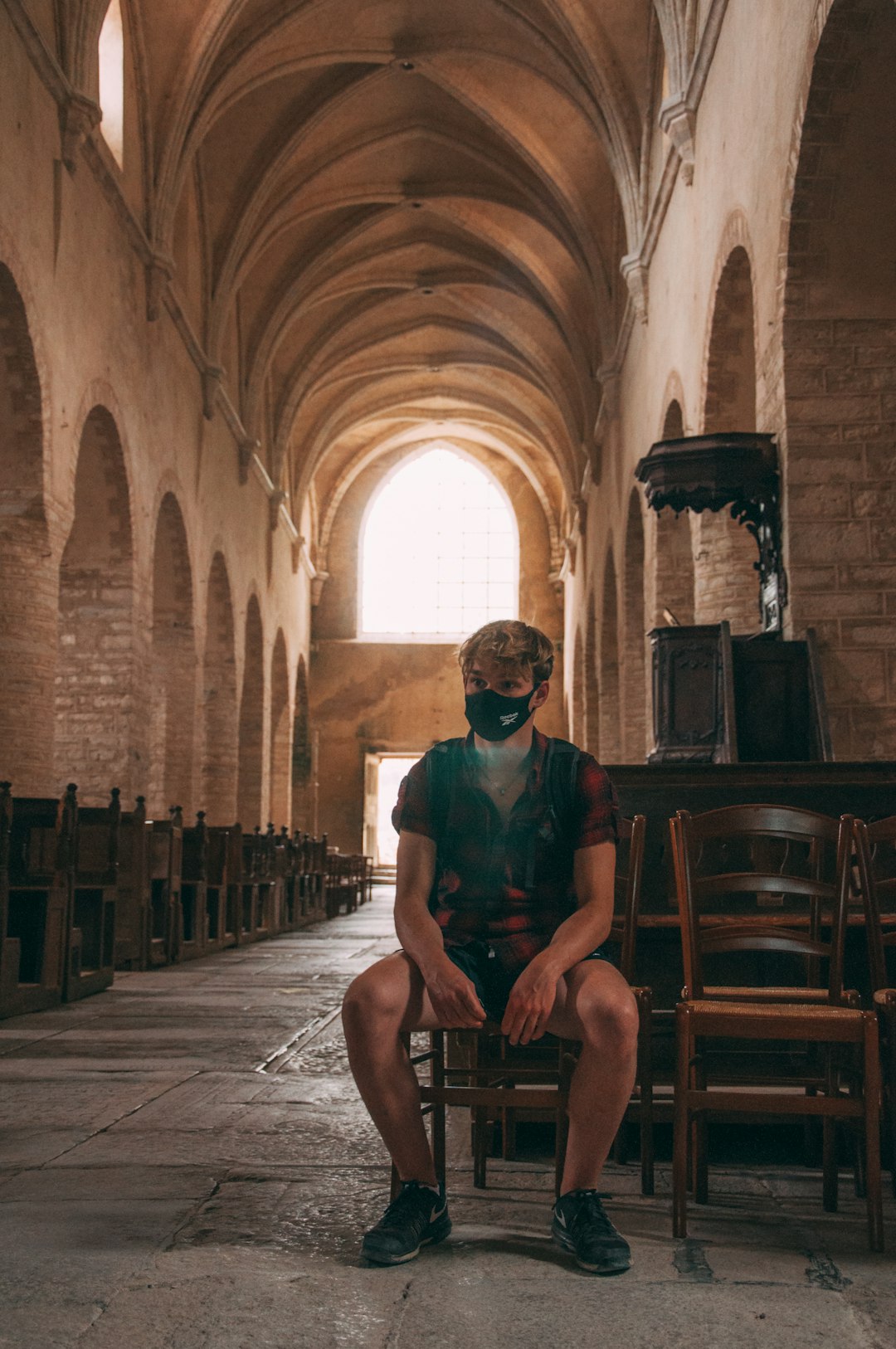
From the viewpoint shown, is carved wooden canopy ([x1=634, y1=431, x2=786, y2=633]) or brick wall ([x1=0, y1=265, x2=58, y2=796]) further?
brick wall ([x1=0, y1=265, x2=58, y2=796])

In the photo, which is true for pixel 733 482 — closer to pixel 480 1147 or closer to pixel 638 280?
pixel 480 1147

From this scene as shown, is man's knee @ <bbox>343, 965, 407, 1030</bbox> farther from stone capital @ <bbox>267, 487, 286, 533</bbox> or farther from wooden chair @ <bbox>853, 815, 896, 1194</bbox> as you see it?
stone capital @ <bbox>267, 487, 286, 533</bbox>

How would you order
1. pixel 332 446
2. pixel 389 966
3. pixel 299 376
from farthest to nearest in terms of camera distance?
pixel 332 446, pixel 299 376, pixel 389 966

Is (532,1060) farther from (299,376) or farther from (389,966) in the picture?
(299,376)

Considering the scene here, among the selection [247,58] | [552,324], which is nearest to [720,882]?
[247,58]

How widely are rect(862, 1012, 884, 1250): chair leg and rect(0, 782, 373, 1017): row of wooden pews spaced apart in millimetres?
4578

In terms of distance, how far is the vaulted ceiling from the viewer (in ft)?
45.1

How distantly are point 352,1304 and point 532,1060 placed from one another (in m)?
1.66

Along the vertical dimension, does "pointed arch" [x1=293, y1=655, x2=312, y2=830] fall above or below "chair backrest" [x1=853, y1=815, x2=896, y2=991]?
above

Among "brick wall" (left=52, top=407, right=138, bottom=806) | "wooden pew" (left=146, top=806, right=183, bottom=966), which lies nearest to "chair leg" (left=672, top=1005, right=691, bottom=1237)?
"wooden pew" (left=146, top=806, right=183, bottom=966)

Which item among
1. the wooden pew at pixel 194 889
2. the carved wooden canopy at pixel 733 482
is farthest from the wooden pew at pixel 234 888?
the carved wooden canopy at pixel 733 482

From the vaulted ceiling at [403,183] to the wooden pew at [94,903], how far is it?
6.77m

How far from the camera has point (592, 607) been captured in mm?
20891

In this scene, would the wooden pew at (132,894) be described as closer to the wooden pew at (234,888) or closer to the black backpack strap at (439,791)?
the wooden pew at (234,888)
